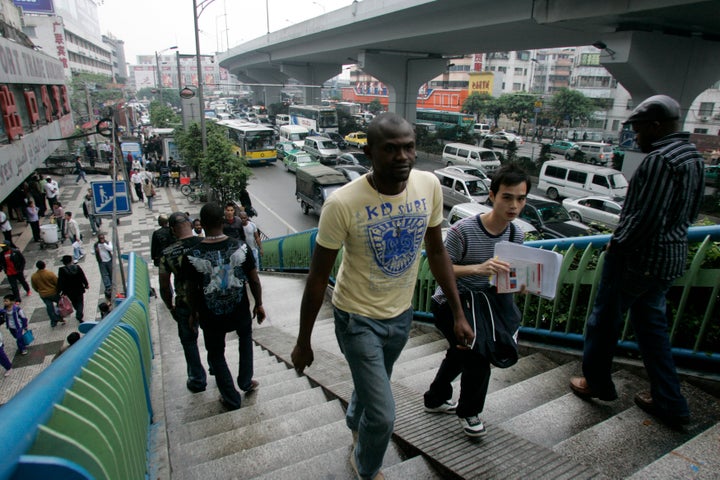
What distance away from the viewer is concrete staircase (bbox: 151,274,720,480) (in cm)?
221

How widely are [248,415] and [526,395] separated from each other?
1.96 meters

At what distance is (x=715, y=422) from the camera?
2475mm

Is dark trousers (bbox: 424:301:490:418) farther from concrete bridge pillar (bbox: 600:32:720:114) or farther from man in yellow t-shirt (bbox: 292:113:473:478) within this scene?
concrete bridge pillar (bbox: 600:32:720:114)

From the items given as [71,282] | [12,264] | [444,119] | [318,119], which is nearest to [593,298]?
[71,282]

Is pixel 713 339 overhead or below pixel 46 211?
overhead

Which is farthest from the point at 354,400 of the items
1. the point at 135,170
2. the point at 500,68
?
the point at 500,68

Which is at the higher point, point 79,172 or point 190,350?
point 190,350

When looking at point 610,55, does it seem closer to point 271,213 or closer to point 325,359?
point 271,213

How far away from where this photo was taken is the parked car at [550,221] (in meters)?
11.9

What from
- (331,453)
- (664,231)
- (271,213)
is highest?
(664,231)

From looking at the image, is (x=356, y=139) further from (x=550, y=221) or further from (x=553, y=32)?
(x=550, y=221)

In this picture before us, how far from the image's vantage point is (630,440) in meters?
2.39

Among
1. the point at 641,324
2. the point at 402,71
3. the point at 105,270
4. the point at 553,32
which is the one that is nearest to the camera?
the point at 641,324

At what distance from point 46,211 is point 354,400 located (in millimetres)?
20173
